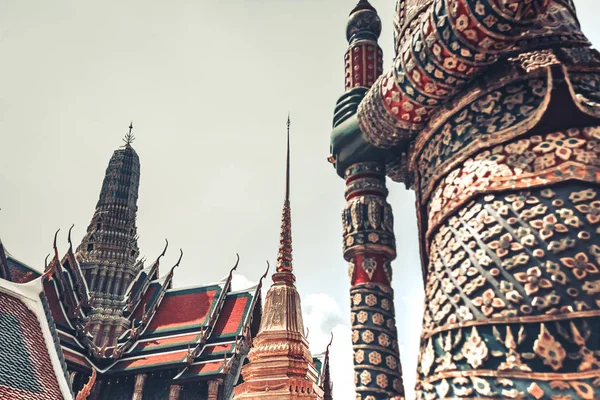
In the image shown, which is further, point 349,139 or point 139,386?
point 139,386

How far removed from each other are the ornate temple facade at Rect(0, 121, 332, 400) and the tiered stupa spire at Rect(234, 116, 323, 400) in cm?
2

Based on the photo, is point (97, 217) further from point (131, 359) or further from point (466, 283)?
A: point (466, 283)

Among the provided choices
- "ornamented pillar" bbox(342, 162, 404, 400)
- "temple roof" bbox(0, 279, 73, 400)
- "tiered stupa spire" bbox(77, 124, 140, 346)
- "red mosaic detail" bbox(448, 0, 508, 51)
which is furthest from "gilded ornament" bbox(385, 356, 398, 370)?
"tiered stupa spire" bbox(77, 124, 140, 346)

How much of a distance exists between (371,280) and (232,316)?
19688 mm

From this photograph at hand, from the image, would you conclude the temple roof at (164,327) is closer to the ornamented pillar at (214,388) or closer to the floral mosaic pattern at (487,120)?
the ornamented pillar at (214,388)

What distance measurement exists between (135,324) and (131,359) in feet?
9.45

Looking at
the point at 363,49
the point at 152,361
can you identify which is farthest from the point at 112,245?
the point at 363,49

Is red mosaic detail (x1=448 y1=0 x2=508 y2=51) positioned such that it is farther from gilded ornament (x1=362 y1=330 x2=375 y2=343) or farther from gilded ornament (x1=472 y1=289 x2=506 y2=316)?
gilded ornament (x1=362 y1=330 x2=375 y2=343)

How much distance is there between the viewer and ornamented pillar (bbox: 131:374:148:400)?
1908cm

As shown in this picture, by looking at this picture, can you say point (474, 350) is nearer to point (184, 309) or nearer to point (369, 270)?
point (369, 270)

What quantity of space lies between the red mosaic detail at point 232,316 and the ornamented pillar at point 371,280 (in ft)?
61.0

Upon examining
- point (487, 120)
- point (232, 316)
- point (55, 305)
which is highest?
point (232, 316)

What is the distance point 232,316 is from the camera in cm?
2150

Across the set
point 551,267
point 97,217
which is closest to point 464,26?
point 551,267
